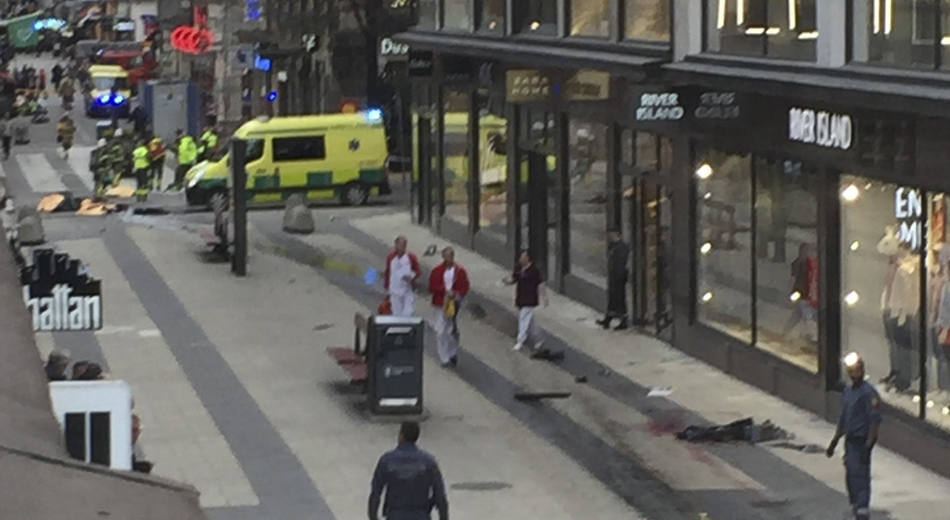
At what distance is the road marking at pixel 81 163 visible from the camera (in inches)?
2263

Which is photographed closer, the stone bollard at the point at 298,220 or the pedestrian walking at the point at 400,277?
the pedestrian walking at the point at 400,277

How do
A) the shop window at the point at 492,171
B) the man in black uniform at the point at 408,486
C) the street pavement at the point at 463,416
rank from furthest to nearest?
the shop window at the point at 492,171 < the street pavement at the point at 463,416 < the man in black uniform at the point at 408,486

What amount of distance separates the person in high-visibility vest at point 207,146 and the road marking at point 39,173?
3.63 meters

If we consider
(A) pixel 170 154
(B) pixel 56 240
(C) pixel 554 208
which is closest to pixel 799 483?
(C) pixel 554 208

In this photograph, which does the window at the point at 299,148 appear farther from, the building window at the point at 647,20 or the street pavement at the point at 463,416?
the building window at the point at 647,20

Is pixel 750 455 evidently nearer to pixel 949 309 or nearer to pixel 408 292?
pixel 949 309

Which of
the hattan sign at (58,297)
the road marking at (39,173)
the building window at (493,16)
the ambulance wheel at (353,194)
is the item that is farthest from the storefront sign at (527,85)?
the road marking at (39,173)

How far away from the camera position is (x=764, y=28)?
23172 millimetres

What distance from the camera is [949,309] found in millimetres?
19562

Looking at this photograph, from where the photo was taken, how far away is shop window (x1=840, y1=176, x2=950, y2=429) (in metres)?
19.8

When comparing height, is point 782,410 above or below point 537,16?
below

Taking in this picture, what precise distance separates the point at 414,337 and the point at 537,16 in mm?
12403

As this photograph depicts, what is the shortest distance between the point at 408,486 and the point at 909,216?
8.11 meters

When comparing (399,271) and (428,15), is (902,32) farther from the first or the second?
(428,15)
